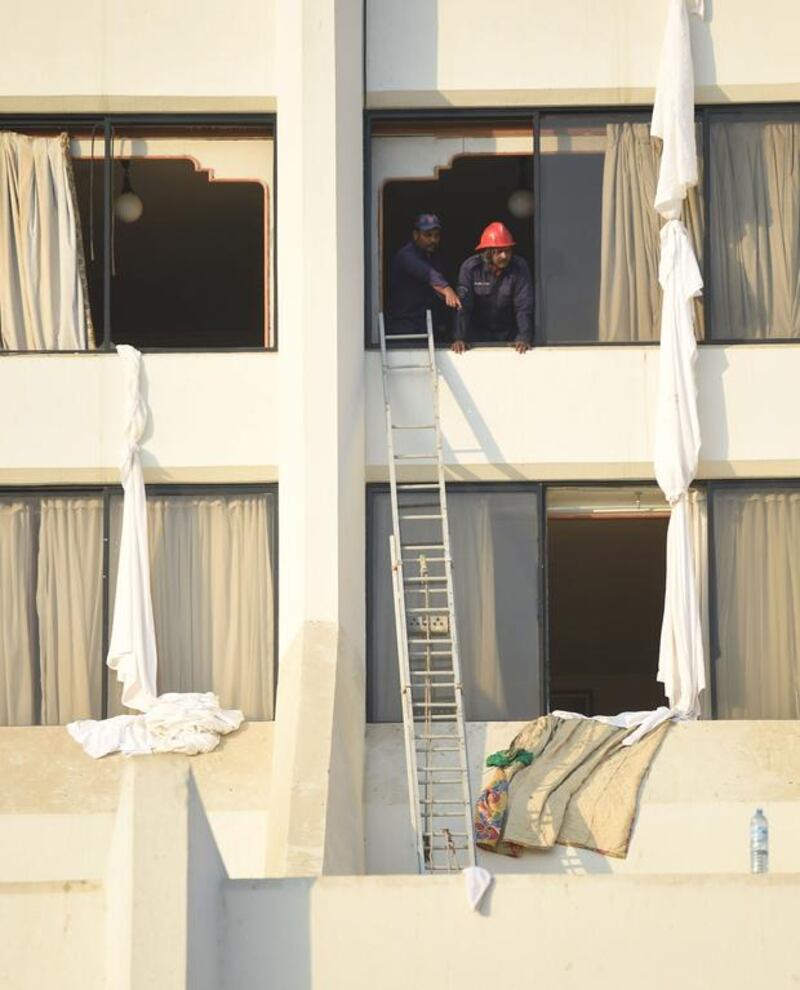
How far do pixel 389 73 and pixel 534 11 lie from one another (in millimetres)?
1334

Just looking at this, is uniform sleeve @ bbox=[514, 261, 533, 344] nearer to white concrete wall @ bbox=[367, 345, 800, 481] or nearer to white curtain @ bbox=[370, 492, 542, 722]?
white concrete wall @ bbox=[367, 345, 800, 481]

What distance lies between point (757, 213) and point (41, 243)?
6134 mm

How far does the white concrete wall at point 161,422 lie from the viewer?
1953 cm

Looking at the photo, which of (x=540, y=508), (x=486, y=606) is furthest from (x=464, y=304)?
(x=486, y=606)

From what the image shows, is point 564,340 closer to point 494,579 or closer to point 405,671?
point 494,579

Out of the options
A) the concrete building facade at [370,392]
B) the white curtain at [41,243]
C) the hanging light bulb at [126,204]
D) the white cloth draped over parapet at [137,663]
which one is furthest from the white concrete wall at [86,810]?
the hanging light bulb at [126,204]

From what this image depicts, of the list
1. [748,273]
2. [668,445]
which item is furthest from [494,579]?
[748,273]

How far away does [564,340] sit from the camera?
20.0m

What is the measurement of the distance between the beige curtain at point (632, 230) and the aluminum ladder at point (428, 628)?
1.68 m

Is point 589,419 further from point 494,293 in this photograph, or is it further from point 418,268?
point 418,268

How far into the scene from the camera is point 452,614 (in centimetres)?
1831

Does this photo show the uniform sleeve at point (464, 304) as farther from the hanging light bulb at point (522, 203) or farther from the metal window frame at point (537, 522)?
the hanging light bulb at point (522, 203)

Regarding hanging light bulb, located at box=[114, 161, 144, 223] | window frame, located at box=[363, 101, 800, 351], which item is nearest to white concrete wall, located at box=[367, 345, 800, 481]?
window frame, located at box=[363, 101, 800, 351]

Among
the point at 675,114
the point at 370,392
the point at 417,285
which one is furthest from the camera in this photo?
the point at 417,285
